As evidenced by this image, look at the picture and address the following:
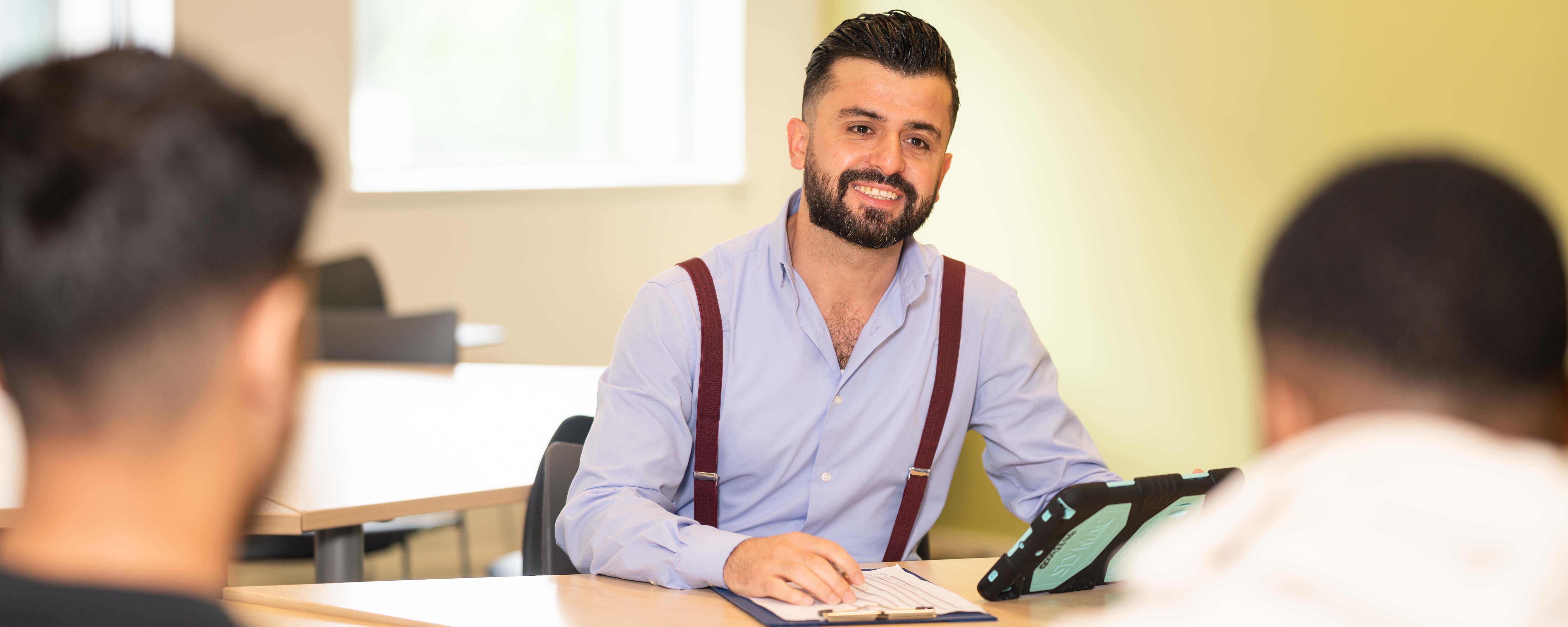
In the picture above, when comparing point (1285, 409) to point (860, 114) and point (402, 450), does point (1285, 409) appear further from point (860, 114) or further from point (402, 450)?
point (402, 450)

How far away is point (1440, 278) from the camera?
566 millimetres

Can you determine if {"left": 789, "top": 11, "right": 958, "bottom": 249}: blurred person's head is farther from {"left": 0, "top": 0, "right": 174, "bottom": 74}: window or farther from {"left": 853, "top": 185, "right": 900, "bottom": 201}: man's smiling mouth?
{"left": 0, "top": 0, "right": 174, "bottom": 74}: window

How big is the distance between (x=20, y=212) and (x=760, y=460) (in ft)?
4.03

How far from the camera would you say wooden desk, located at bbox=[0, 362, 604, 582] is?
1.74 meters

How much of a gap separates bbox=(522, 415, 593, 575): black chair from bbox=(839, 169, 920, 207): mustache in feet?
1.70

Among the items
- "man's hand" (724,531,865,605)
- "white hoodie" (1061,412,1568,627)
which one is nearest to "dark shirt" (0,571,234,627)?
"white hoodie" (1061,412,1568,627)

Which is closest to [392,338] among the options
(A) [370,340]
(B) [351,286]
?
(A) [370,340]

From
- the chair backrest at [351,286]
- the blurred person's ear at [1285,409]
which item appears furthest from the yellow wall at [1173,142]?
the blurred person's ear at [1285,409]

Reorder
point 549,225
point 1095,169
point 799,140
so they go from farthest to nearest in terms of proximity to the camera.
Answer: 1. point 549,225
2. point 1095,169
3. point 799,140

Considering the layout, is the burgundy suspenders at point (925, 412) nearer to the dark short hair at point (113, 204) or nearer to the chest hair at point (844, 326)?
the chest hair at point (844, 326)

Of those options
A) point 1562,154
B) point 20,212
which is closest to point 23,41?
point 20,212

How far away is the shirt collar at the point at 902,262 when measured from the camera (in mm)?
1772

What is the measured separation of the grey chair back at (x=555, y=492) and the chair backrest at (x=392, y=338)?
1681 millimetres

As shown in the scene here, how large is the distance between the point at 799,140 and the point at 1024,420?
581 millimetres
